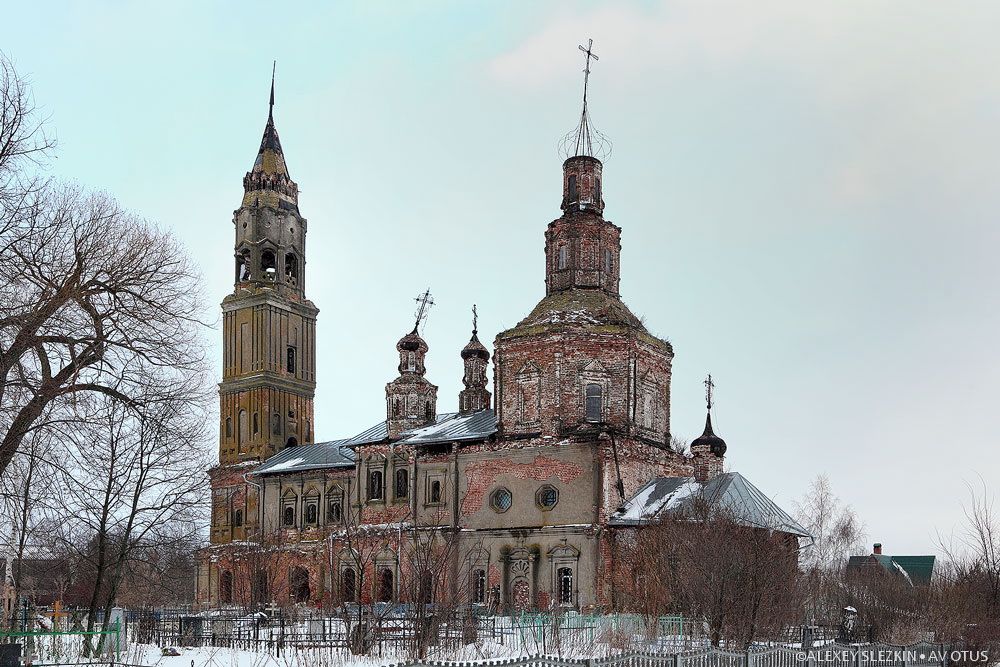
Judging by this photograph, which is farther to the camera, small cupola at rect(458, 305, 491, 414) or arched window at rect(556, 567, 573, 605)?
small cupola at rect(458, 305, 491, 414)

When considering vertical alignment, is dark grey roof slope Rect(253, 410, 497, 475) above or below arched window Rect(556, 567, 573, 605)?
above

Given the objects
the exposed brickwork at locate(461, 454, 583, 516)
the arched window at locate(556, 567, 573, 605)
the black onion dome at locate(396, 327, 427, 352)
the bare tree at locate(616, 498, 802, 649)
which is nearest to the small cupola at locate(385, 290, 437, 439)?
the black onion dome at locate(396, 327, 427, 352)

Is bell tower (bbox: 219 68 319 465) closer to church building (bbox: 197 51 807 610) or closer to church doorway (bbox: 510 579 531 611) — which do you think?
church building (bbox: 197 51 807 610)

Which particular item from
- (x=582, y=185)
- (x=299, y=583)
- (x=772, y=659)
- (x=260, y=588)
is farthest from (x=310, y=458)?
(x=772, y=659)

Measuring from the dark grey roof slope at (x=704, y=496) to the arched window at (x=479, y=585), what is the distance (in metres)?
5.30

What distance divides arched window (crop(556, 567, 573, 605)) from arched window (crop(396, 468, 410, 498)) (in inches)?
298

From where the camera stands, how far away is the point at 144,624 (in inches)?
1192

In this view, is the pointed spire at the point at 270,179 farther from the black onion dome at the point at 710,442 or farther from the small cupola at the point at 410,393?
the black onion dome at the point at 710,442

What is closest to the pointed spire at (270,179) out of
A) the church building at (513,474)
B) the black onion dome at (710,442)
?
the church building at (513,474)

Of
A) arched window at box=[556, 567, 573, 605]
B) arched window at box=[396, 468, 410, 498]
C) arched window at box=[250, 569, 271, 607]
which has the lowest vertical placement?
arched window at box=[250, 569, 271, 607]

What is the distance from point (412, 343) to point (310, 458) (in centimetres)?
678

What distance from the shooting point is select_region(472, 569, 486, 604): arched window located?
4138 cm

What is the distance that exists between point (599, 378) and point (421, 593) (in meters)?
21.8

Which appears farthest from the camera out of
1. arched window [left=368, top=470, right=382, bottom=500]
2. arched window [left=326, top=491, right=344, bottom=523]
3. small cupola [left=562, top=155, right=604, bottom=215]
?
arched window [left=326, top=491, right=344, bottom=523]
